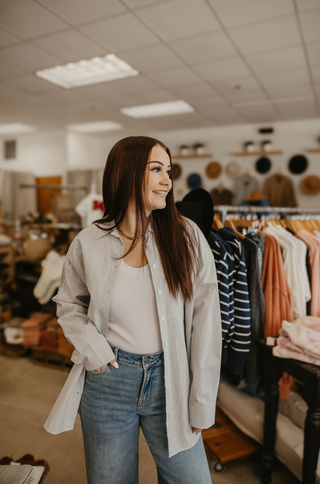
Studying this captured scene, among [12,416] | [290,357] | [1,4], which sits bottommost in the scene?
[12,416]

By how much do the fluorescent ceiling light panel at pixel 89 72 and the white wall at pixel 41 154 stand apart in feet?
11.2

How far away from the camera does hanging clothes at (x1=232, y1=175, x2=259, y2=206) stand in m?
6.46

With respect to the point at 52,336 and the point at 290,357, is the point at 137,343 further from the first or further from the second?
the point at 52,336

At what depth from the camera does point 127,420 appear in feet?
3.63

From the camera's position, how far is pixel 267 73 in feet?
12.6

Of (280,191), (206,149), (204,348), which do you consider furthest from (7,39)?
(280,191)

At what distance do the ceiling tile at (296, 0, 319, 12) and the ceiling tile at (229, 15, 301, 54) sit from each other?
13 centimetres

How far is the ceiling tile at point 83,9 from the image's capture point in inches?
98.2

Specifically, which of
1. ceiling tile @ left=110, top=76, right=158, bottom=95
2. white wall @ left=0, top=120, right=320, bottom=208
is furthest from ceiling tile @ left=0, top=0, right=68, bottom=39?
white wall @ left=0, top=120, right=320, bottom=208

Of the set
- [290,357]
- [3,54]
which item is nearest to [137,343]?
[290,357]

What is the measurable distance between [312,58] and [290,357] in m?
3.23

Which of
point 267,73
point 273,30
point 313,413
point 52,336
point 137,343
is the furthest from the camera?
point 267,73

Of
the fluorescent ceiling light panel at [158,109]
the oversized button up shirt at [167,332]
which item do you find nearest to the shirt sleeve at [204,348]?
the oversized button up shirt at [167,332]

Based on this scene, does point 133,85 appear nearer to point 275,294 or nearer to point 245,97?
point 245,97
